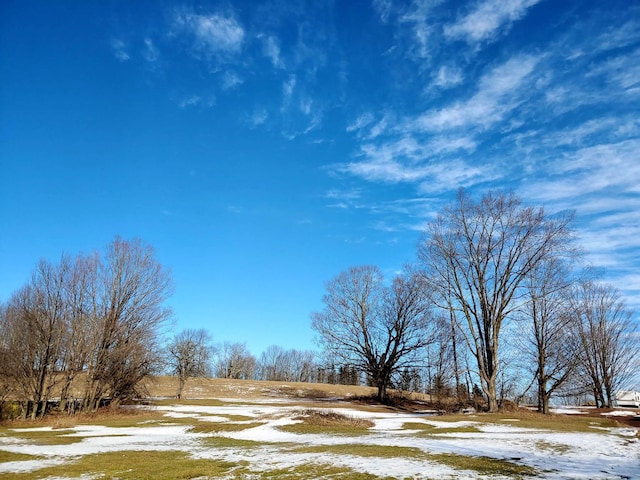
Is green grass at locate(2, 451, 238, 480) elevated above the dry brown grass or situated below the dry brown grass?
above

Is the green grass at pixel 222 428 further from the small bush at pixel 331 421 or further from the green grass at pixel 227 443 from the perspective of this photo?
the small bush at pixel 331 421

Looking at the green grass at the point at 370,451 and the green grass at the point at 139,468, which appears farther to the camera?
the green grass at the point at 370,451

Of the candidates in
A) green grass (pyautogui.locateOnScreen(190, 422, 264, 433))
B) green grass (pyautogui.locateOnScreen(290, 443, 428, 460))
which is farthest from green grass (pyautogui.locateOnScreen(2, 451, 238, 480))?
green grass (pyautogui.locateOnScreen(190, 422, 264, 433))

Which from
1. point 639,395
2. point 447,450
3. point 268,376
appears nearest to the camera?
point 447,450

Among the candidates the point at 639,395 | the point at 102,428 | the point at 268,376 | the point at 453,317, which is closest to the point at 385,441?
the point at 102,428

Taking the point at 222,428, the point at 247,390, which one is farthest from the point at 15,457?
the point at 247,390

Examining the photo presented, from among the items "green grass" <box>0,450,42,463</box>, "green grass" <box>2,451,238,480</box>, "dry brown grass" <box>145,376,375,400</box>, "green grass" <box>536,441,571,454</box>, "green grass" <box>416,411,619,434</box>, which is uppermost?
"green grass" <box>536,441,571,454</box>

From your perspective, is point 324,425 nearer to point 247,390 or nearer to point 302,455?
point 302,455

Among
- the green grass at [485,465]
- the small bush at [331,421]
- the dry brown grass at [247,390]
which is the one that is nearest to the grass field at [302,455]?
the green grass at [485,465]

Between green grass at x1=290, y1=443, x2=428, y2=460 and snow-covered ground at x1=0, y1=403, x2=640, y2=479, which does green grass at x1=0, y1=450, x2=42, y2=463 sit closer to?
snow-covered ground at x1=0, y1=403, x2=640, y2=479

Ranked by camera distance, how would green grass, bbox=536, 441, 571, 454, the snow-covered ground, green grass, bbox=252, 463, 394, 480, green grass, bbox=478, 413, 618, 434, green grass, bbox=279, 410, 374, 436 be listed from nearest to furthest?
1. green grass, bbox=252, 463, 394, 480
2. the snow-covered ground
3. green grass, bbox=536, 441, 571, 454
4. green grass, bbox=478, 413, 618, 434
5. green grass, bbox=279, 410, 374, 436

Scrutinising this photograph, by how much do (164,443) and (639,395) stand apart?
265ft

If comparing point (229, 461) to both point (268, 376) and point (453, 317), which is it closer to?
point (453, 317)

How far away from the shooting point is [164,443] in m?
14.0
